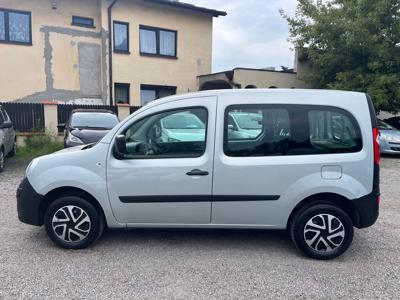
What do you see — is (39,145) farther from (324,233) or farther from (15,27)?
(324,233)

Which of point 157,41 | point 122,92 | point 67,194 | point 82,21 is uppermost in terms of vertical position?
point 82,21

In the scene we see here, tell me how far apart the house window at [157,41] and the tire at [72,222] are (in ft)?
40.7

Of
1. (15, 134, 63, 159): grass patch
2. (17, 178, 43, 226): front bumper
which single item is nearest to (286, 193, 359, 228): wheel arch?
(17, 178, 43, 226): front bumper

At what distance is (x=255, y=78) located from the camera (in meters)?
14.4

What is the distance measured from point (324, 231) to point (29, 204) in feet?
10.9

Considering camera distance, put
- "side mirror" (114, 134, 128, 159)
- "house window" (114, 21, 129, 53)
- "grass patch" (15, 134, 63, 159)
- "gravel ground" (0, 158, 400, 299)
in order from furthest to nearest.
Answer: "house window" (114, 21, 129, 53) → "grass patch" (15, 134, 63, 159) → "side mirror" (114, 134, 128, 159) → "gravel ground" (0, 158, 400, 299)

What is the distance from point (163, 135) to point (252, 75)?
11.4 meters

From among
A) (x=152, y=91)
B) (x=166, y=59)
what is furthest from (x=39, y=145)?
(x=166, y=59)

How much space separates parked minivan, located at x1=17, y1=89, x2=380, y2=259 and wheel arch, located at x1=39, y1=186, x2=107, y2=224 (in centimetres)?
1

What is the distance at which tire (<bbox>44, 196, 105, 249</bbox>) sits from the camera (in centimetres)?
371

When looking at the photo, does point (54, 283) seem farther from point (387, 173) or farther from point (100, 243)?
point (387, 173)

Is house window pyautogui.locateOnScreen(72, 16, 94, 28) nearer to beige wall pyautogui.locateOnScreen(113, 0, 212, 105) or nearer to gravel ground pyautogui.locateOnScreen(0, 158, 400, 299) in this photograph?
beige wall pyautogui.locateOnScreen(113, 0, 212, 105)

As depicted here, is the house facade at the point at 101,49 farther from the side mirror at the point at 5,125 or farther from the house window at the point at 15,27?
the side mirror at the point at 5,125

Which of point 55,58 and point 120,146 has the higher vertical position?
point 55,58
